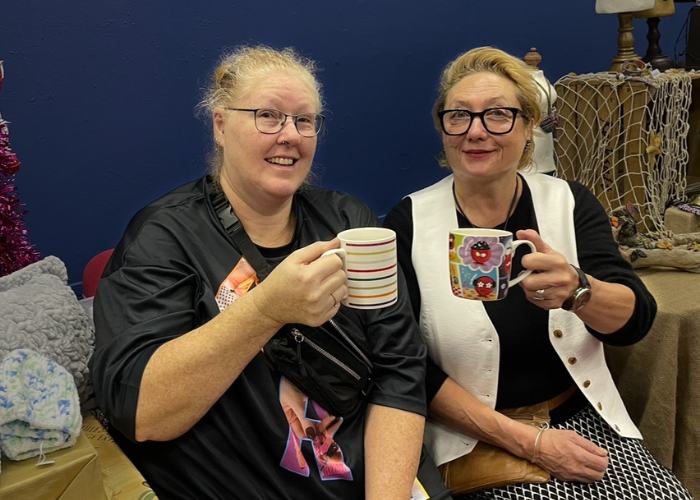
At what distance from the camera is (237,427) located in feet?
3.47

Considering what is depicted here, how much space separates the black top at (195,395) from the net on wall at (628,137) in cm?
159

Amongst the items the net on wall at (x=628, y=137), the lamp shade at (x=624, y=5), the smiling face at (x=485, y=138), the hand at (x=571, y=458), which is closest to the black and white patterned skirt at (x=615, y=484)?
the hand at (x=571, y=458)

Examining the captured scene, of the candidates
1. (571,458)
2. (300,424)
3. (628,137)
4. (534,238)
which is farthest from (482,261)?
(628,137)

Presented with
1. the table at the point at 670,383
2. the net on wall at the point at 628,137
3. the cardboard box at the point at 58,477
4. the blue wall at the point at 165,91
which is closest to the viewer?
the cardboard box at the point at 58,477

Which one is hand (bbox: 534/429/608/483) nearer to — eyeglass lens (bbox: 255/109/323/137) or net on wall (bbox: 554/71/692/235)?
eyeglass lens (bbox: 255/109/323/137)

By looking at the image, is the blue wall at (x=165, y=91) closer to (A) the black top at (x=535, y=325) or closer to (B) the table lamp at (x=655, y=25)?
(B) the table lamp at (x=655, y=25)

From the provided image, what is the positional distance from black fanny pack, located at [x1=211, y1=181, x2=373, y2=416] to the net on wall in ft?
4.80

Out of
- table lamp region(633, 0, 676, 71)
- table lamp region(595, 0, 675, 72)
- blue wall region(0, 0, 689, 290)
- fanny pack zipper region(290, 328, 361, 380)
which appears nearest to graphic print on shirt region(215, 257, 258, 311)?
fanny pack zipper region(290, 328, 361, 380)

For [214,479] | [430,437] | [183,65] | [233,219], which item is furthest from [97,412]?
[183,65]

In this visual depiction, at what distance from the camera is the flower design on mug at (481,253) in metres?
1.06

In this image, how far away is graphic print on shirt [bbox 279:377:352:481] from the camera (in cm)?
109

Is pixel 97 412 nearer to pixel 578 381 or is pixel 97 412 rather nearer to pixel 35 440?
pixel 35 440

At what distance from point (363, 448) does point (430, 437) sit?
316 mm

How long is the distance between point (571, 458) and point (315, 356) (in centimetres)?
61
